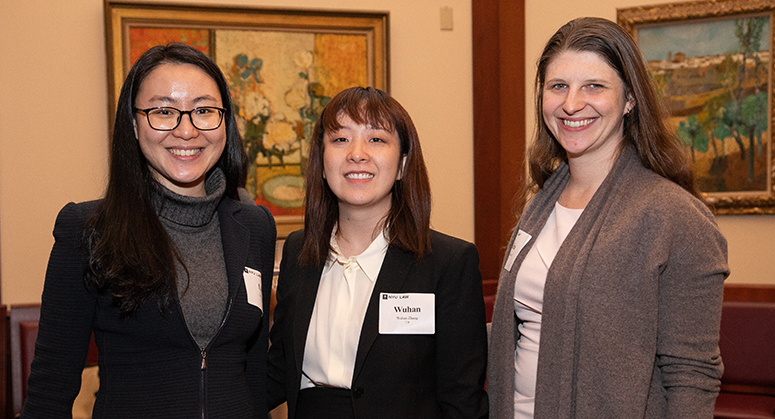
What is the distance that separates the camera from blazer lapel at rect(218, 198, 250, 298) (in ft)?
5.56

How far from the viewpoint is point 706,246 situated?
1.49 meters

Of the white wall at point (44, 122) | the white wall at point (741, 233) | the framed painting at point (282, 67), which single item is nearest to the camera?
the white wall at point (44, 122)

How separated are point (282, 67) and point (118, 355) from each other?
2930 mm

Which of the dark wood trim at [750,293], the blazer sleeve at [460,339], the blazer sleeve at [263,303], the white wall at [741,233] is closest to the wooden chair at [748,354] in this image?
the dark wood trim at [750,293]

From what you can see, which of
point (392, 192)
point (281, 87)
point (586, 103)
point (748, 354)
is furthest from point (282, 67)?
point (748, 354)

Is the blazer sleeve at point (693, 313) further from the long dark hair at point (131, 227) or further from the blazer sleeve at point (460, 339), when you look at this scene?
the long dark hair at point (131, 227)

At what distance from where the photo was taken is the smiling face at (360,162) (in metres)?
1.81

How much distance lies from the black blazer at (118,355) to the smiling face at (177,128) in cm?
23

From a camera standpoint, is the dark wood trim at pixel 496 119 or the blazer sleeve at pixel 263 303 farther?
the dark wood trim at pixel 496 119

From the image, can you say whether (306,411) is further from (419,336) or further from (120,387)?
(120,387)

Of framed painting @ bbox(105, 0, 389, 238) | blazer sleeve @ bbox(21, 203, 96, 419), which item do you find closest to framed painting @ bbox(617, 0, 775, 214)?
framed painting @ bbox(105, 0, 389, 238)

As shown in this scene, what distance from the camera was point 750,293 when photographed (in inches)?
134

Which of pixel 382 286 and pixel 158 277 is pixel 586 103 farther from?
pixel 158 277

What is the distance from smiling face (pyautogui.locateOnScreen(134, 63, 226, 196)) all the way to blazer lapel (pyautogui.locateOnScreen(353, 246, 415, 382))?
1.98 ft
